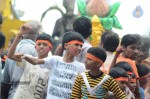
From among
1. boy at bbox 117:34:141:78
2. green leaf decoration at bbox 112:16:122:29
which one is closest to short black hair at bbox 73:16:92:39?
boy at bbox 117:34:141:78

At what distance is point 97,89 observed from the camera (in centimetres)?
439

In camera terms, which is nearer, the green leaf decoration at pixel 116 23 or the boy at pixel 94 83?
the boy at pixel 94 83

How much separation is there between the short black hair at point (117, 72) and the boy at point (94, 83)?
25 centimetres

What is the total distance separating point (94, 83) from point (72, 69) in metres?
0.38

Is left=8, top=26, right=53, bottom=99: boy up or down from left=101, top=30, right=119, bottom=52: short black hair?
down

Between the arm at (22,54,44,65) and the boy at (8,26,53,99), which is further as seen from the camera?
the boy at (8,26,53,99)

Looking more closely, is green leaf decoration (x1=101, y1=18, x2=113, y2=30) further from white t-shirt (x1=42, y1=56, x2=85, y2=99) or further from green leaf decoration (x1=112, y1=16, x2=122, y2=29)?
white t-shirt (x1=42, y1=56, x2=85, y2=99)

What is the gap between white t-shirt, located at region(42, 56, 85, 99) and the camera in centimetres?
464

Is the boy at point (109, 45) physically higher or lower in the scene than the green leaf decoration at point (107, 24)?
lower

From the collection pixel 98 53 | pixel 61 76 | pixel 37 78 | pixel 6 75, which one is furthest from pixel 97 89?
pixel 6 75

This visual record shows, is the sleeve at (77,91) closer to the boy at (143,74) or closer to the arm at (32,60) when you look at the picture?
the arm at (32,60)

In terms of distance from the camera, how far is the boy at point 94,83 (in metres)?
4.39

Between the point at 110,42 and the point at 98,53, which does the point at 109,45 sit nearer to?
the point at 110,42

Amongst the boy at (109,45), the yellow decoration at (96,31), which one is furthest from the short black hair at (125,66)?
the yellow decoration at (96,31)
